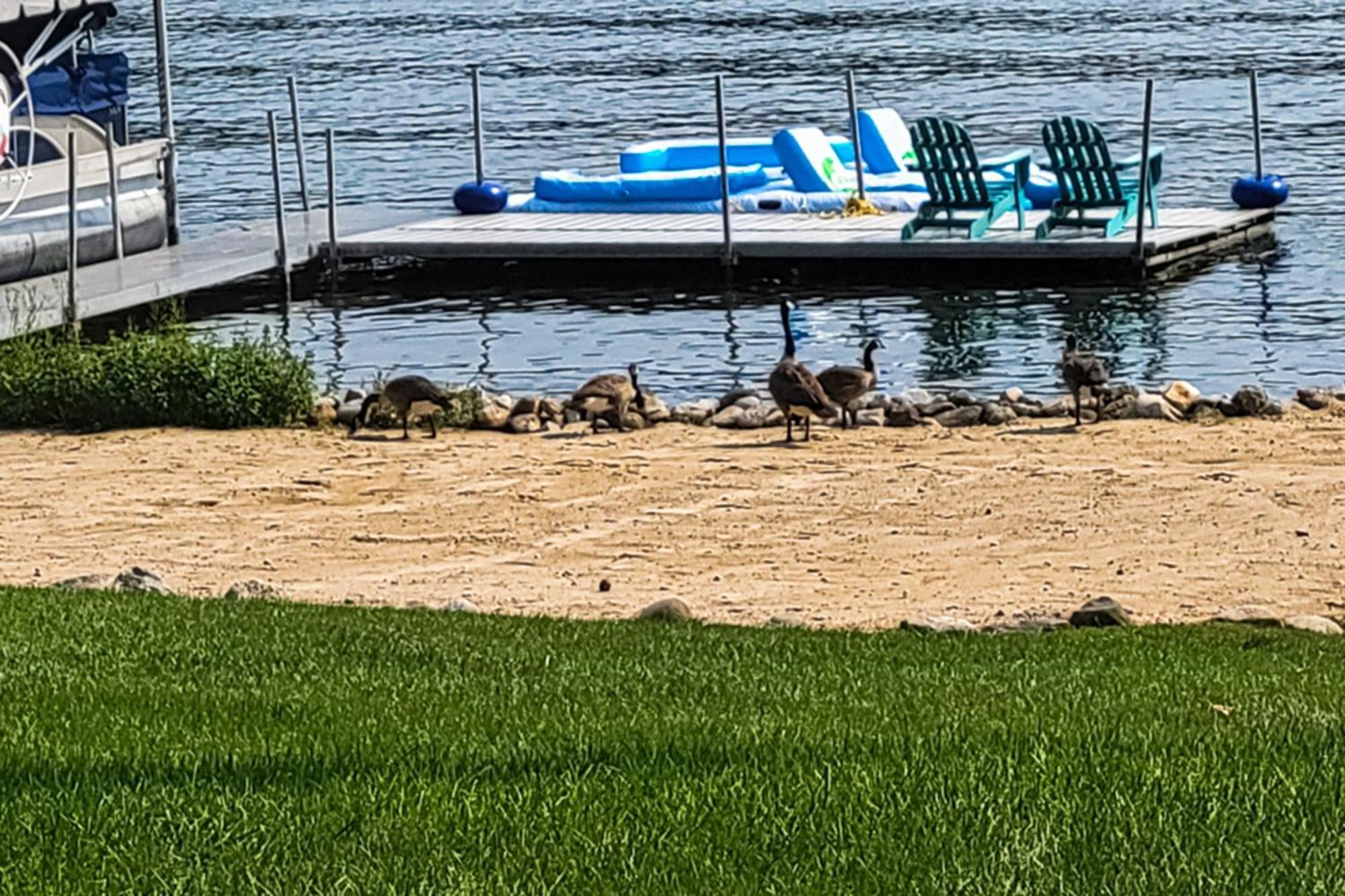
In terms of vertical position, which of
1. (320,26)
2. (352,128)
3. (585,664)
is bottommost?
(585,664)

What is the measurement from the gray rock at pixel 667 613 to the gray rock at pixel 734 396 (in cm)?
838

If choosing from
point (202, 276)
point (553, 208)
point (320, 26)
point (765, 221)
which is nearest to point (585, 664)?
point (202, 276)

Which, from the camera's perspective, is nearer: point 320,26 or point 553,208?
point 553,208

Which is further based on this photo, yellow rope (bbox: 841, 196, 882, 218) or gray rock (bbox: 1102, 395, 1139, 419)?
yellow rope (bbox: 841, 196, 882, 218)

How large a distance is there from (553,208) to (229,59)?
120ft

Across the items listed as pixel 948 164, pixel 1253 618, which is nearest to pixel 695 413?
pixel 948 164

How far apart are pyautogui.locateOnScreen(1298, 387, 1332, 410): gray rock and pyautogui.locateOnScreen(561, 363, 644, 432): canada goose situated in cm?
559

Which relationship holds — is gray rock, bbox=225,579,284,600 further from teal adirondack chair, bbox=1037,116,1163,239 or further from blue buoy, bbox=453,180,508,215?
blue buoy, bbox=453,180,508,215

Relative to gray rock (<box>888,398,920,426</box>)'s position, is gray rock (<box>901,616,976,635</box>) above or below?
below

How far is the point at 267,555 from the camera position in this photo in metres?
14.1

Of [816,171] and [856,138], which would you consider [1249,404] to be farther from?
[816,171]

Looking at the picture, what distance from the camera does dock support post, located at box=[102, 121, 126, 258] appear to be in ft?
87.7

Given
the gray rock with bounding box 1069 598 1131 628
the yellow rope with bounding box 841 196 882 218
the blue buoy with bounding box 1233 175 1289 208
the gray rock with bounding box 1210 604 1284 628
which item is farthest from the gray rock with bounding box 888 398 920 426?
the blue buoy with bounding box 1233 175 1289 208

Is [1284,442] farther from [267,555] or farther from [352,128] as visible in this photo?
[352,128]
